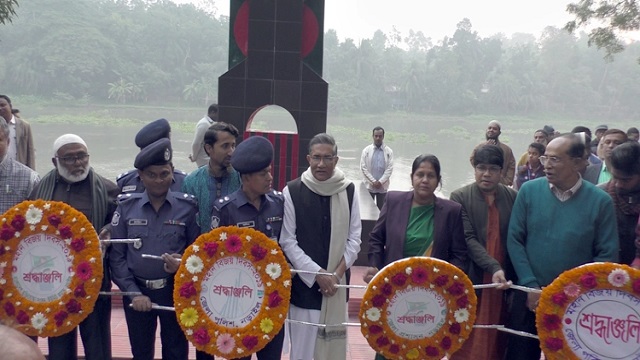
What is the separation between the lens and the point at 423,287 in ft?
12.1

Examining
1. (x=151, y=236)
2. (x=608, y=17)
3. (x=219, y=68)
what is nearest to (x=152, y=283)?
(x=151, y=236)

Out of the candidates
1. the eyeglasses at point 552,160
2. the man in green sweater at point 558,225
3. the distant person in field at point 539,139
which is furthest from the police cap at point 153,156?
the distant person in field at point 539,139

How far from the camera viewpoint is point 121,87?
24.3 meters

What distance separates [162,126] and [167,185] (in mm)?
575

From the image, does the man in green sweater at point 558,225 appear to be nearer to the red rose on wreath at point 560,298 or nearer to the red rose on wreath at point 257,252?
the red rose on wreath at point 560,298

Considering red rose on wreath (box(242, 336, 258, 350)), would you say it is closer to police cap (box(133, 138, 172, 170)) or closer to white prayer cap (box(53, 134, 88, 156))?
police cap (box(133, 138, 172, 170))

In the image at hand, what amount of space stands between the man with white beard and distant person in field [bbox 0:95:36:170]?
353 cm

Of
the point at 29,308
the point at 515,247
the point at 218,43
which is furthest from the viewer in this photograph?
the point at 218,43

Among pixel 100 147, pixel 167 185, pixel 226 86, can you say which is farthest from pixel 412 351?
pixel 100 147

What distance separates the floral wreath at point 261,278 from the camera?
3568 millimetres

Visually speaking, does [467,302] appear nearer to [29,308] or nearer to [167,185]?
[167,185]

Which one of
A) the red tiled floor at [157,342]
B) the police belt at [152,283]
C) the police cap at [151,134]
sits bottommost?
the red tiled floor at [157,342]

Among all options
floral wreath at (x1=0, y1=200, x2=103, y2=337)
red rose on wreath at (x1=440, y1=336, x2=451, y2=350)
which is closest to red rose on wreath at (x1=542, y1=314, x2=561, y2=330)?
red rose on wreath at (x1=440, y1=336, x2=451, y2=350)

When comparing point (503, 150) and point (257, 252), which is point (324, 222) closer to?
point (257, 252)
